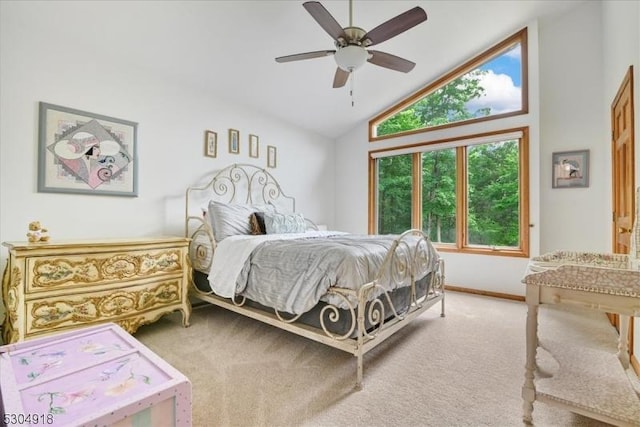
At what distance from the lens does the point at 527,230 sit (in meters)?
3.82

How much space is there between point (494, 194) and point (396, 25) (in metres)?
2.93

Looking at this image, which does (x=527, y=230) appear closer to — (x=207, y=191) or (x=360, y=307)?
(x=360, y=307)

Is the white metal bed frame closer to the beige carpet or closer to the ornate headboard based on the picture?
the ornate headboard

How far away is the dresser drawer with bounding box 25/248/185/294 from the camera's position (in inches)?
80.3

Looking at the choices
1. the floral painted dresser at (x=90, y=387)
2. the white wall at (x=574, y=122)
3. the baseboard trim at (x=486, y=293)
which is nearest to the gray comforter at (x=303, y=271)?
the floral painted dresser at (x=90, y=387)

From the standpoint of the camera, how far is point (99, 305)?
2.27 m

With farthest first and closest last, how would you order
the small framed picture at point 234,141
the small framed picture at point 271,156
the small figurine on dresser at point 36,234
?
1. the small framed picture at point 271,156
2. the small framed picture at point 234,141
3. the small figurine on dresser at point 36,234

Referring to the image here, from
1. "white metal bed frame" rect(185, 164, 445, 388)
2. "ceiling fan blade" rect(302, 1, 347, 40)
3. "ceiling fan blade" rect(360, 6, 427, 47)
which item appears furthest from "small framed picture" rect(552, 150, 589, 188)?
"ceiling fan blade" rect(302, 1, 347, 40)

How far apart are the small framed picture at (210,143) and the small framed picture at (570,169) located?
4.25m

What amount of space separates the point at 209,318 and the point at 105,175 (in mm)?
1686

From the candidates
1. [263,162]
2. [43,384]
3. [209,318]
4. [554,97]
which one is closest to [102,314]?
[209,318]

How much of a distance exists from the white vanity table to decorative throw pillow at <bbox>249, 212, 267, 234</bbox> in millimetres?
2462

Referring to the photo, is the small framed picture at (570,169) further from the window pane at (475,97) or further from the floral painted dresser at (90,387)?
the floral painted dresser at (90,387)

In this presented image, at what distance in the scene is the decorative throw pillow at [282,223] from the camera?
3.29 metres
